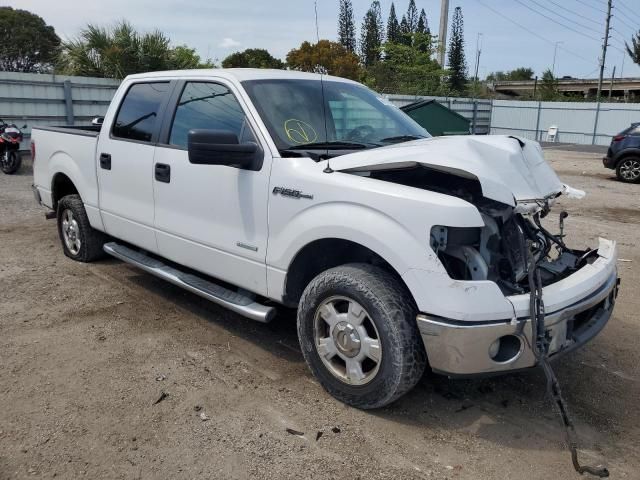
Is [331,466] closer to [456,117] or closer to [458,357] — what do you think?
[458,357]

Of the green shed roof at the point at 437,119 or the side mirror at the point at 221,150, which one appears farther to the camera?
the green shed roof at the point at 437,119

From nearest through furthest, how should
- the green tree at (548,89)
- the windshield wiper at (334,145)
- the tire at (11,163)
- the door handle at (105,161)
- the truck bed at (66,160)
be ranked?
the windshield wiper at (334,145) → the door handle at (105,161) → the truck bed at (66,160) → the tire at (11,163) → the green tree at (548,89)

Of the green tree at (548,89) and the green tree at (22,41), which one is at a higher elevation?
the green tree at (22,41)

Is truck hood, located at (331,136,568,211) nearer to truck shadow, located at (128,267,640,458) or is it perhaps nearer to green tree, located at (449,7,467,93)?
truck shadow, located at (128,267,640,458)

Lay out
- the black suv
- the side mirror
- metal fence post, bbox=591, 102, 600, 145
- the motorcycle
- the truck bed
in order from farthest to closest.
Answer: metal fence post, bbox=591, 102, 600, 145 < the black suv < the motorcycle < the truck bed < the side mirror

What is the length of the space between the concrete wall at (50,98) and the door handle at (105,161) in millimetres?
9938

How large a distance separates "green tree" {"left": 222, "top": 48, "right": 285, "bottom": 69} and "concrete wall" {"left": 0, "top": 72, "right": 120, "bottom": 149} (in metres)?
20.4

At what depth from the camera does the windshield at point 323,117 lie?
12.8ft

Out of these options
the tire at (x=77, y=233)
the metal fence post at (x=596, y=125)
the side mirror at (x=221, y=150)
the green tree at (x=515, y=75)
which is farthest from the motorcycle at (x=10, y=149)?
the green tree at (x=515, y=75)

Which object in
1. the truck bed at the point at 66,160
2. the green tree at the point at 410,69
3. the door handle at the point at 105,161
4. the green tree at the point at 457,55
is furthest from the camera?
the green tree at the point at 457,55

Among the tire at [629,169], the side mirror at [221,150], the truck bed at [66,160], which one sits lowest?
the tire at [629,169]

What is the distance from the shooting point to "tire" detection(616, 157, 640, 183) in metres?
13.3

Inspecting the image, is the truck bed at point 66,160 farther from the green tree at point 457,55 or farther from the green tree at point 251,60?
the green tree at point 457,55

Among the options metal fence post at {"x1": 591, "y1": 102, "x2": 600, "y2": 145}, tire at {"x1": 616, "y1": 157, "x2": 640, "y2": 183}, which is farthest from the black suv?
metal fence post at {"x1": 591, "y1": 102, "x2": 600, "y2": 145}
